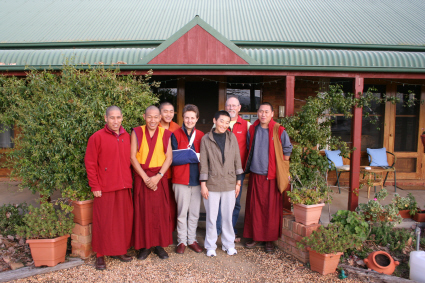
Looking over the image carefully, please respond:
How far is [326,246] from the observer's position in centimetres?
326

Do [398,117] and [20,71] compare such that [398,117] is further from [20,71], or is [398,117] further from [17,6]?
[17,6]

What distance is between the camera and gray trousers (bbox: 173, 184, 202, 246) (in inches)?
143

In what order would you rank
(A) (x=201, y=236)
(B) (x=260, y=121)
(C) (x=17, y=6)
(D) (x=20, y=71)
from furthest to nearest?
(C) (x=17, y=6) → (D) (x=20, y=71) → (A) (x=201, y=236) → (B) (x=260, y=121)

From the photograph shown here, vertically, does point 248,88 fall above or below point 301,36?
below

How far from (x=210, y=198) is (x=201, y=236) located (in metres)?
1.05

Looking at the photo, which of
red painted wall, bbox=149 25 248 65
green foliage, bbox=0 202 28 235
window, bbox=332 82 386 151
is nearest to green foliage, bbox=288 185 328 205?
red painted wall, bbox=149 25 248 65

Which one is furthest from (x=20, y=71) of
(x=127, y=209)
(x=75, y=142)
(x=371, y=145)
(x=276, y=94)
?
(x=371, y=145)

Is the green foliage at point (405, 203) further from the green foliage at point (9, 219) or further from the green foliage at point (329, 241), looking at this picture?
the green foliage at point (9, 219)

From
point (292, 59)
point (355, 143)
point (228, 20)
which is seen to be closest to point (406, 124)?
point (355, 143)

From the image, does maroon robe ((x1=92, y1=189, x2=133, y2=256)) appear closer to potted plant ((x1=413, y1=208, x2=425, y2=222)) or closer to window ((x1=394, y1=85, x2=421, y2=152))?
potted plant ((x1=413, y1=208, x2=425, y2=222))

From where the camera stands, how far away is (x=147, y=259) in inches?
144

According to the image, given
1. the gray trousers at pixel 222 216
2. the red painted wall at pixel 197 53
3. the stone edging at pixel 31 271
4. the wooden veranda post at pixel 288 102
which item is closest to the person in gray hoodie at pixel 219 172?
the gray trousers at pixel 222 216

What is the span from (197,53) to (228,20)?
354cm

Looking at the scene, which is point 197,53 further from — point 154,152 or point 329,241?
point 329,241
